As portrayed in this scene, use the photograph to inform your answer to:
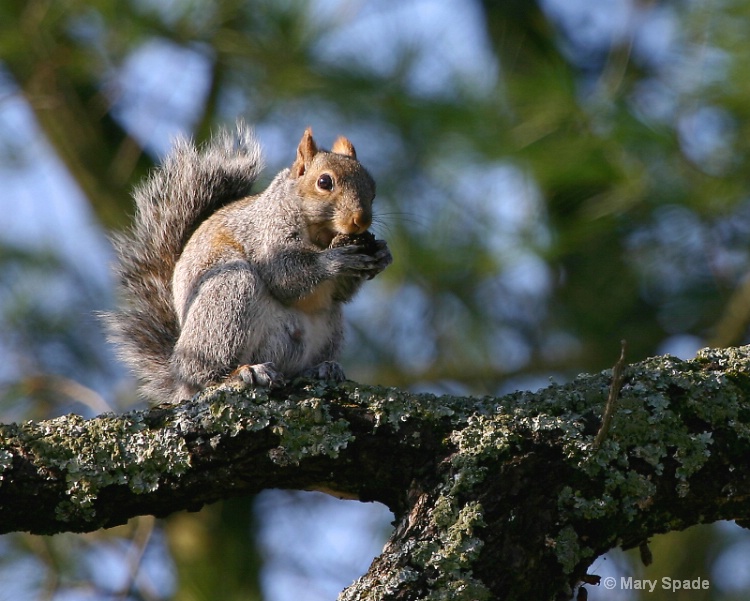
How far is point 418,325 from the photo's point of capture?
14.4 feet

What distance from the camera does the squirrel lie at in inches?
94.7

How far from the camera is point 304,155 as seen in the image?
2.71 m

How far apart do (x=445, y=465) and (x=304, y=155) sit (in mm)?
1297

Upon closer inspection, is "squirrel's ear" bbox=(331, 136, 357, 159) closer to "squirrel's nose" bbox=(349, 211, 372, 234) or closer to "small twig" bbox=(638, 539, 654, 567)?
"squirrel's nose" bbox=(349, 211, 372, 234)

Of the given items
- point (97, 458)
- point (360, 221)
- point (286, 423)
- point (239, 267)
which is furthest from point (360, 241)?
point (97, 458)

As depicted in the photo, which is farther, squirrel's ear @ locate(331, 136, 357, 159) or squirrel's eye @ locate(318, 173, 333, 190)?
squirrel's ear @ locate(331, 136, 357, 159)

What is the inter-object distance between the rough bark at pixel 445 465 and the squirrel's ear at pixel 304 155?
3.39 feet

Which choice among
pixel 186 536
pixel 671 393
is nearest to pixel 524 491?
pixel 671 393

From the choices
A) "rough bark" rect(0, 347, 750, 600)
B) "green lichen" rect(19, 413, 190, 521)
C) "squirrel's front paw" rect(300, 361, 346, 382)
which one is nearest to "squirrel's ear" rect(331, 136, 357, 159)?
"squirrel's front paw" rect(300, 361, 346, 382)

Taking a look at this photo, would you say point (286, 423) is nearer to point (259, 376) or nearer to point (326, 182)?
point (259, 376)

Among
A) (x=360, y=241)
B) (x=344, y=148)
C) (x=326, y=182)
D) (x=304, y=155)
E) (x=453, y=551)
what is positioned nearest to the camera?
(x=453, y=551)

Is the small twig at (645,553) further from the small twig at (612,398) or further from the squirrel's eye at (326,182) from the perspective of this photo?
the squirrel's eye at (326,182)

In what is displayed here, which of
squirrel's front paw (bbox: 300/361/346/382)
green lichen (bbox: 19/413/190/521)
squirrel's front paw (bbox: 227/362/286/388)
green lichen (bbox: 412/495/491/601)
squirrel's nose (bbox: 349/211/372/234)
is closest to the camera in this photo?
green lichen (bbox: 412/495/491/601)

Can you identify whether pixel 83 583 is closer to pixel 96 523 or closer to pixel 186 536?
pixel 186 536
